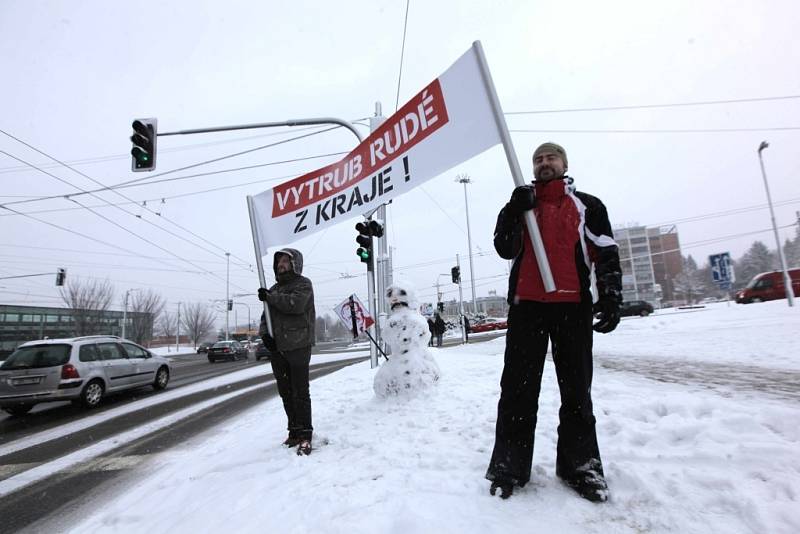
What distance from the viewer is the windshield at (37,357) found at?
26.0 ft

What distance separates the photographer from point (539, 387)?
7.46 ft

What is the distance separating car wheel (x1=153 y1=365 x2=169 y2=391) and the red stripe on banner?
28.8 feet

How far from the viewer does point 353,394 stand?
6289 millimetres

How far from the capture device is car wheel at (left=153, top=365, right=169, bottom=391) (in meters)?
11.0

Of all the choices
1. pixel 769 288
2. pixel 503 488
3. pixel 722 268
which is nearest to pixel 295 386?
pixel 503 488

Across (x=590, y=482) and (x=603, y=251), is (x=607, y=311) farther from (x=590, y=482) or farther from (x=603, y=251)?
(x=590, y=482)

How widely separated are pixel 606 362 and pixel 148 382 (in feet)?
36.4

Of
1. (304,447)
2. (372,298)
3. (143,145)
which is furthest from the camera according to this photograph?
(372,298)

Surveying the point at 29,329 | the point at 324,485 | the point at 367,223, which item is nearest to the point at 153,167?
the point at 367,223

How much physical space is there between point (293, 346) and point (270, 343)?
12.1 inches

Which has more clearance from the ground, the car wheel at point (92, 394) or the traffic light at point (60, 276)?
the traffic light at point (60, 276)

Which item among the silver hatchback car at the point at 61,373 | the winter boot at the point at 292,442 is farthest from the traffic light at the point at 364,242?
the silver hatchback car at the point at 61,373

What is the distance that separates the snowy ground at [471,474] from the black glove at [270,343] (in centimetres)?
94

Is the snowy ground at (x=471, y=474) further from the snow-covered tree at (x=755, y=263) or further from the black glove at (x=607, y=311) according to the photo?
the snow-covered tree at (x=755, y=263)
